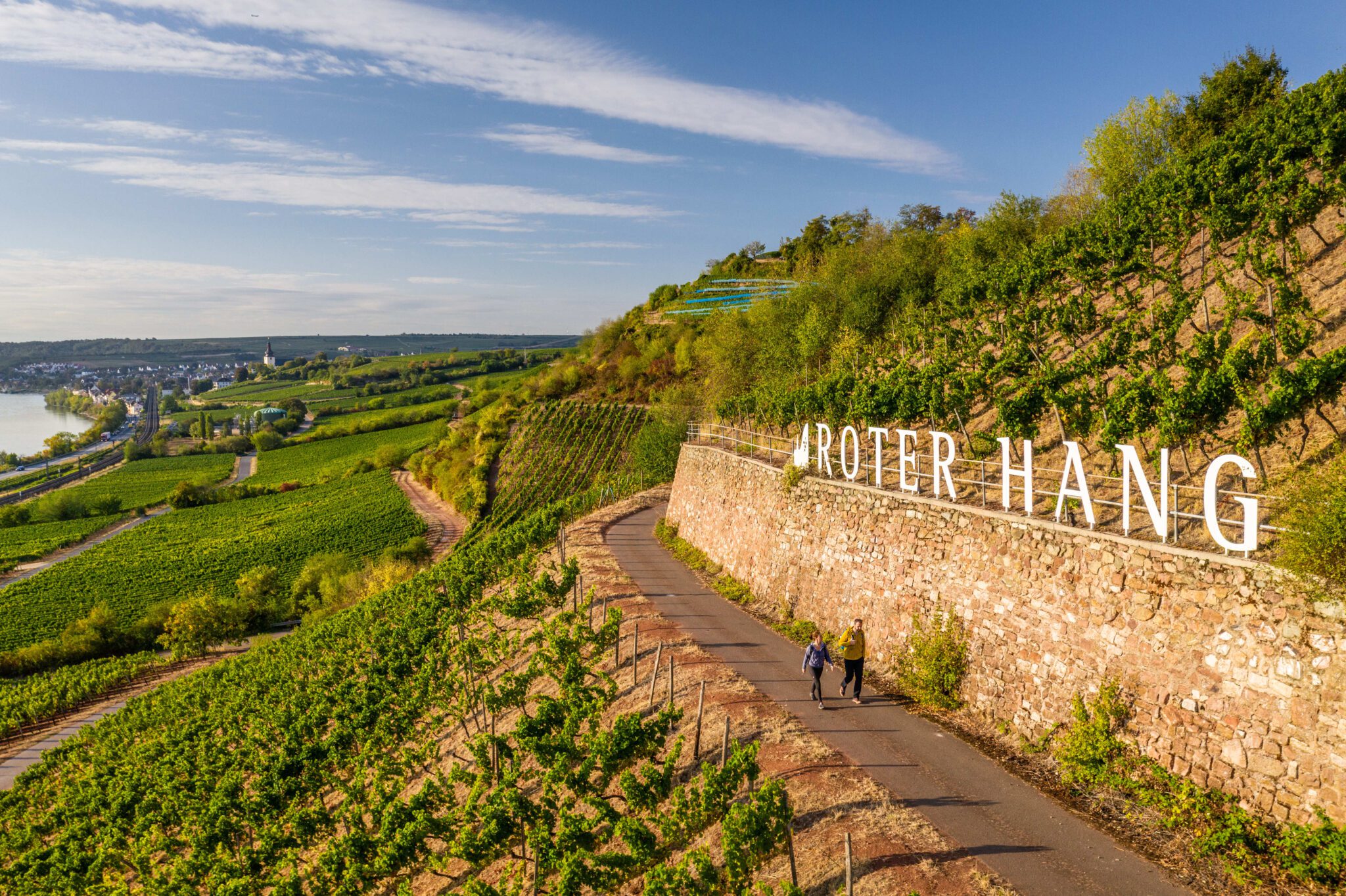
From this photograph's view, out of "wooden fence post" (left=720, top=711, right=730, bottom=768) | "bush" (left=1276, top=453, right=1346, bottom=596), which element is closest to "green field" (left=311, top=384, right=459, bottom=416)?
"wooden fence post" (left=720, top=711, right=730, bottom=768)

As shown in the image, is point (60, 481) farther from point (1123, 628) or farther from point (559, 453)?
point (1123, 628)

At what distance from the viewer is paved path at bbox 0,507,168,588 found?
85.1 m

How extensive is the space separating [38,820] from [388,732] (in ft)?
73.9

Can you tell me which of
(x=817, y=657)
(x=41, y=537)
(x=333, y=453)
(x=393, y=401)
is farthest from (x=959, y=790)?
(x=393, y=401)

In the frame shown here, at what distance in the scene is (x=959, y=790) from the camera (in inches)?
534

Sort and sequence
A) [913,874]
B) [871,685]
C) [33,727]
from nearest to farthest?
[913,874]
[871,685]
[33,727]

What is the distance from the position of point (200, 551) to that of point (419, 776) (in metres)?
78.6

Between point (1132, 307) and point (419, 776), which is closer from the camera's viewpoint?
point (419, 776)

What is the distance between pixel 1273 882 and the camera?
1025cm

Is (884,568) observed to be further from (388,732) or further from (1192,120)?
(1192,120)

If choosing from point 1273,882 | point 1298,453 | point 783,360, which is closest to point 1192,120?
point 783,360

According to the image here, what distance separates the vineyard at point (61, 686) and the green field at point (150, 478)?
231 feet

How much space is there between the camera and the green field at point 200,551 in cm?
7188

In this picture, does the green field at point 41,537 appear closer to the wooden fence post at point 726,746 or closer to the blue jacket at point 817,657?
the wooden fence post at point 726,746
